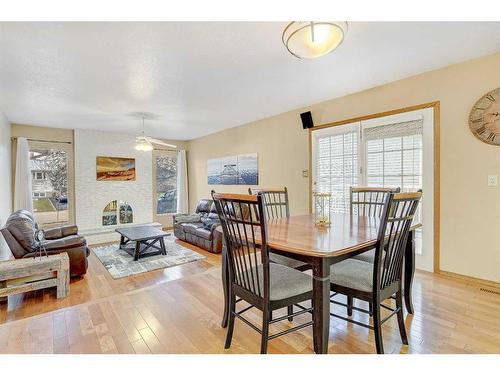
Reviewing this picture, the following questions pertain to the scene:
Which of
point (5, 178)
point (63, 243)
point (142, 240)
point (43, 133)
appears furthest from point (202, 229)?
point (43, 133)

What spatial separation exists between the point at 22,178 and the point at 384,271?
6525 millimetres

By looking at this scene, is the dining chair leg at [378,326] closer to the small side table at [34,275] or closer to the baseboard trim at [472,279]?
the baseboard trim at [472,279]

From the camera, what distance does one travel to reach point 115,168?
6.41m

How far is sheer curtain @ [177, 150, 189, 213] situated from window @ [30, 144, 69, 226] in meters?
2.71

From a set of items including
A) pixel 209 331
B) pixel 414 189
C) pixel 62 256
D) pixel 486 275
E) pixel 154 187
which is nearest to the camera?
pixel 209 331

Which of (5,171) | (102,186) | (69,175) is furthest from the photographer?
(102,186)

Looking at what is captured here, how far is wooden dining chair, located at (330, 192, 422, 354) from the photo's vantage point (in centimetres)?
154

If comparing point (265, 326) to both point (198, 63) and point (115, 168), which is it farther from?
point (115, 168)

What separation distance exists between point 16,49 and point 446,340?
168 inches

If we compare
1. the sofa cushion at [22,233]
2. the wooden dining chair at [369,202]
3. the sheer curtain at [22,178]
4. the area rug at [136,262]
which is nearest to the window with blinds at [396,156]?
the wooden dining chair at [369,202]

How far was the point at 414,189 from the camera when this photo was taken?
3230 mm
